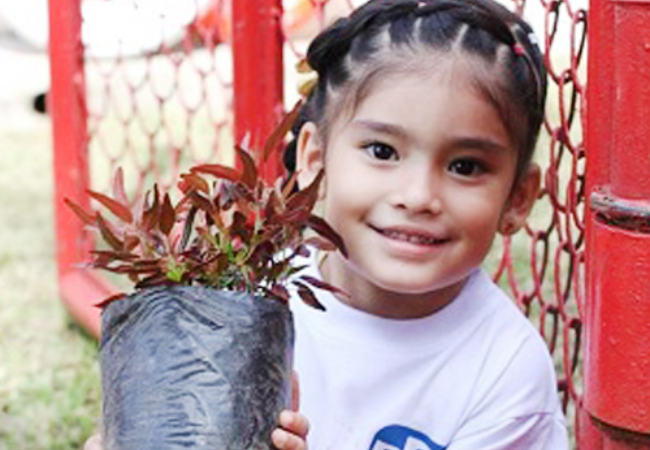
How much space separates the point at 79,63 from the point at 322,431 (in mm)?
2351

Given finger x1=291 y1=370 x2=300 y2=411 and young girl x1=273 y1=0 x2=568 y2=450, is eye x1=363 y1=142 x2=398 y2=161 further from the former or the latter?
finger x1=291 y1=370 x2=300 y2=411

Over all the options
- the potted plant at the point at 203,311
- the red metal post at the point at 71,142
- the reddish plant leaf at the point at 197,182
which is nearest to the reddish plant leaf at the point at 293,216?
the potted plant at the point at 203,311

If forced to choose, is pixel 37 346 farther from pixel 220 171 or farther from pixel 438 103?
pixel 220 171

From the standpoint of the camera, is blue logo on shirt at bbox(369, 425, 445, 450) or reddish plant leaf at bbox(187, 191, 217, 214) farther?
blue logo on shirt at bbox(369, 425, 445, 450)

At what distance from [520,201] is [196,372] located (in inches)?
28.8

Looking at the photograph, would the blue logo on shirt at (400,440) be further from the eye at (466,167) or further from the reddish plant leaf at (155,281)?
the reddish plant leaf at (155,281)

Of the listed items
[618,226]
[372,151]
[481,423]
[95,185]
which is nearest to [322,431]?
[481,423]

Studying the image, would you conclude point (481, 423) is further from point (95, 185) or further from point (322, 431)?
point (95, 185)

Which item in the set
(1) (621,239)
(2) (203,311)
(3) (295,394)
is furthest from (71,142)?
(1) (621,239)

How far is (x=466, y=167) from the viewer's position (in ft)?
8.33

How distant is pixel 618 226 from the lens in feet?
6.43

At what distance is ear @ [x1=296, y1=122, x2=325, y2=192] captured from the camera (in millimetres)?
2717

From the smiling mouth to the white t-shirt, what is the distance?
0.21 m

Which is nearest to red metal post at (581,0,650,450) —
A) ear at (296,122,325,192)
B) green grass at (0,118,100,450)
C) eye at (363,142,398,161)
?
eye at (363,142,398,161)
